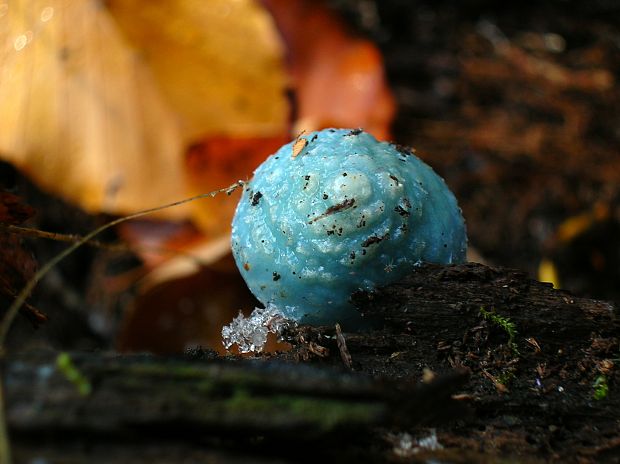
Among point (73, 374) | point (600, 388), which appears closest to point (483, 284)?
point (600, 388)

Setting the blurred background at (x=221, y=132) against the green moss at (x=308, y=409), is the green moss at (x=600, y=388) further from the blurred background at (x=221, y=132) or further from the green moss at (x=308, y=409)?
the blurred background at (x=221, y=132)

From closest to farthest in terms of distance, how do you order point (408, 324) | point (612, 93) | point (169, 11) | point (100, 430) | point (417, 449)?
point (100, 430) < point (417, 449) < point (408, 324) < point (169, 11) < point (612, 93)

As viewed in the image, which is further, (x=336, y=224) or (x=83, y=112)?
(x=83, y=112)

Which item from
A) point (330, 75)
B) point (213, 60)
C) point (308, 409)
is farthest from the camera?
point (330, 75)

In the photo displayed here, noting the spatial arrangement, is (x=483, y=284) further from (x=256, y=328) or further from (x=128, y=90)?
(x=128, y=90)

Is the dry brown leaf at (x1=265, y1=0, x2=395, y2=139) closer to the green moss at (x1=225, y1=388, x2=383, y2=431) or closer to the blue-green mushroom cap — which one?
the blue-green mushroom cap

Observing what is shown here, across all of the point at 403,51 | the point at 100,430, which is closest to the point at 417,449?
the point at 100,430

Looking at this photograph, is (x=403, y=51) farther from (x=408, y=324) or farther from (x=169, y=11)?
(x=408, y=324)
